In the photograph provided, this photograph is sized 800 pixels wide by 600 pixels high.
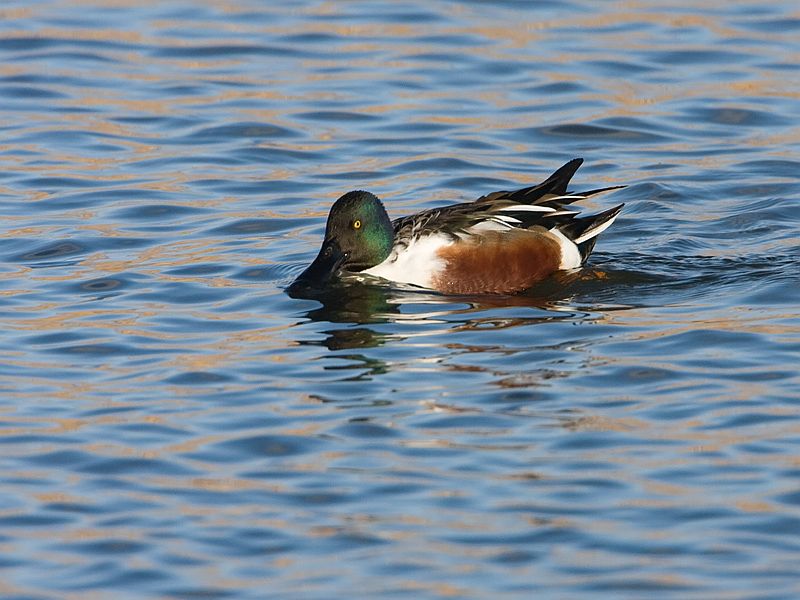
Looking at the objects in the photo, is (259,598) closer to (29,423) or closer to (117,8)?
(29,423)

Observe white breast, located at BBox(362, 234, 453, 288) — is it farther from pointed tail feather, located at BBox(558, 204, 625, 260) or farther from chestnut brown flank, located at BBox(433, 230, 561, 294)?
pointed tail feather, located at BBox(558, 204, 625, 260)

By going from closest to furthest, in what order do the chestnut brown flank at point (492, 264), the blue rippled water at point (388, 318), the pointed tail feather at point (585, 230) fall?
the blue rippled water at point (388, 318), the chestnut brown flank at point (492, 264), the pointed tail feather at point (585, 230)

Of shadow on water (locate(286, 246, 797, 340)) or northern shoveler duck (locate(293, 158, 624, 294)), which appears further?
northern shoveler duck (locate(293, 158, 624, 294))

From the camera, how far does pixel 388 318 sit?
840 centimetres

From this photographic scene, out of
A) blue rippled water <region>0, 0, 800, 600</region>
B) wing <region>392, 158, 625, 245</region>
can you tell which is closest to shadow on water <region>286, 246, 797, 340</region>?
blue rippled water <region>0, 0, 800, 600</region>

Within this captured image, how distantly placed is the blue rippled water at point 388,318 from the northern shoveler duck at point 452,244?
194 millimetres

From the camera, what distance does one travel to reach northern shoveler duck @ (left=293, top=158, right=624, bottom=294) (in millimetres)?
8867

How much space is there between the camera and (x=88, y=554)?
5555 millimetres

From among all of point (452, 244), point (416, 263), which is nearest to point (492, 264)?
point (452, 244)

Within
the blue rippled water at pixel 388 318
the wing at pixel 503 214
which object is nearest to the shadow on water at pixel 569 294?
the blue rippled water at pixel 388 318

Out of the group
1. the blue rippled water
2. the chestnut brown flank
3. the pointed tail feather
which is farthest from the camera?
the pointed tail feather

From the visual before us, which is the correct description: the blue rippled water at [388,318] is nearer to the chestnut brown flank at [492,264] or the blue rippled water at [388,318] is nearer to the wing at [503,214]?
the chestnut brown flank at [492,264]

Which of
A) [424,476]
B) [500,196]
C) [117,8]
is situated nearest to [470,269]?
[500,196]

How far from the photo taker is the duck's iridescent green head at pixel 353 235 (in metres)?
8.90
